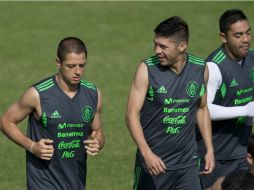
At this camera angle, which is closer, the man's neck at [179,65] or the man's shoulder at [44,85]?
the man's shoulder at [44,85]

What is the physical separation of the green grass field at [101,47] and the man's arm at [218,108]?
292 centimetres

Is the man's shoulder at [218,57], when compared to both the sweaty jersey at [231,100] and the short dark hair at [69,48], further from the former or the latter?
the short dark hair at [69,48]

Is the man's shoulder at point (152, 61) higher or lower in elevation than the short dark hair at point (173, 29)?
lower

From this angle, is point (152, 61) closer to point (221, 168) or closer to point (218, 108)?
point (218, 108)

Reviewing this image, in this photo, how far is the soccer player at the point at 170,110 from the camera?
965 cm

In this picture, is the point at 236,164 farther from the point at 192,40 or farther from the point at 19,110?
the point at 192,40

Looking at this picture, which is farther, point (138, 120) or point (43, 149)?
point (138, 120)

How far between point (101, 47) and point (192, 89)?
1071cm

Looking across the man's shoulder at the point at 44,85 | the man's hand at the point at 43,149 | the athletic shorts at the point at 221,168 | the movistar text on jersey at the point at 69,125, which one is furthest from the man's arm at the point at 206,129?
the man's hand at the point at 43,149

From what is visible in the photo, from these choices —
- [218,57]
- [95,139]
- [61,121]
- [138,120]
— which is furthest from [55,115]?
[218,57]

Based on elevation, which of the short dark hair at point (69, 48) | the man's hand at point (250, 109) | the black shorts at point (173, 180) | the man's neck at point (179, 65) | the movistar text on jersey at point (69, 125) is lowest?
the black shorts at point (173, 180)

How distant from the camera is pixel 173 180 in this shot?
32.7 ft

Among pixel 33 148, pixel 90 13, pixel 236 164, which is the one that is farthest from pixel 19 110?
pixel 90 13

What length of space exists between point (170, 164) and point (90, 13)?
1372 centimetres
